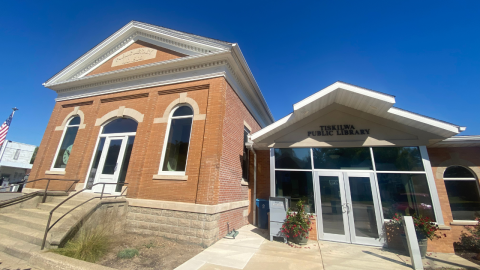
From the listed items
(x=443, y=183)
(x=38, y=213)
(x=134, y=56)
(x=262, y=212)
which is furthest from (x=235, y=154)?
(x=443, y=183)

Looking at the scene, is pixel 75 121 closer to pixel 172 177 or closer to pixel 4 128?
pixel 172 177

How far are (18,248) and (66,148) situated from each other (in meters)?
6.74

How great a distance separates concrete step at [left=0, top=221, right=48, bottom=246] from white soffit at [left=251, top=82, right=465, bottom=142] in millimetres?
→ 7294

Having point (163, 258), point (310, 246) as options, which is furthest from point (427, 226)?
point (163, 258)

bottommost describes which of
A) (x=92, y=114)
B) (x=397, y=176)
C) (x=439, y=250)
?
(x=439, y=250)

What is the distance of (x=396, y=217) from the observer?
21.6 feet

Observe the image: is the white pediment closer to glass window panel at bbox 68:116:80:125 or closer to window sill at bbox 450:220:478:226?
glass window panel at bbox 68:116:80:125

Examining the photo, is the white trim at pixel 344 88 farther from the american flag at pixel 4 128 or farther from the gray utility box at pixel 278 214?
the american flag at pixel 4 128

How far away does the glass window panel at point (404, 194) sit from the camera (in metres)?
6.65

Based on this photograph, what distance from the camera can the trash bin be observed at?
8727 millimetres

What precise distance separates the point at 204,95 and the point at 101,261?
20.1ft

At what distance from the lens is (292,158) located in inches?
320

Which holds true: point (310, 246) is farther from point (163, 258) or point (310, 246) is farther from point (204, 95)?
point (204, 95)

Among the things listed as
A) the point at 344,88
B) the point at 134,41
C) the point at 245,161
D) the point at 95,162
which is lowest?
the point at 95,162
